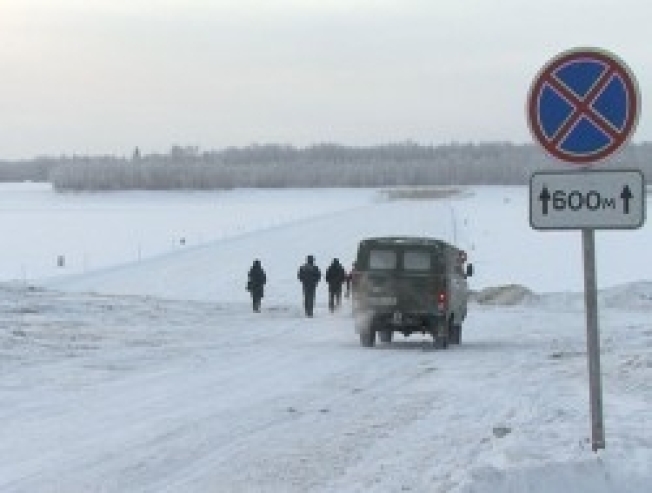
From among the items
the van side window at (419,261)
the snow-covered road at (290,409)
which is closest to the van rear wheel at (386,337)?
the snow-covered road at (290,409)

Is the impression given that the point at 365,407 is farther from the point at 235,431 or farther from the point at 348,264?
the point at 348,264

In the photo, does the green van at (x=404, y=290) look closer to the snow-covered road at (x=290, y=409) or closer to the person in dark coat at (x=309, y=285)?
the snow-covered road at (x=290, y=409)

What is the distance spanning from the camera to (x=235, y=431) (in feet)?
38.6

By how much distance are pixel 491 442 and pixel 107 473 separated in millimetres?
3014

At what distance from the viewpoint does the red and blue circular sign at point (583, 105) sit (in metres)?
8.17

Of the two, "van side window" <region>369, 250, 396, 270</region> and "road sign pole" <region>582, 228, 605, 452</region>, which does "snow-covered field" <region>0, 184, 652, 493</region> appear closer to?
"road sign pole" <region>582, 228, 605, 452</region>

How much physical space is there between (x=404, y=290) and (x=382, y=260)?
0.80 m

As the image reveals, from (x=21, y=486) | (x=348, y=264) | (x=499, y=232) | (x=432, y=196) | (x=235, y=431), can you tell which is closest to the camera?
(x=21, y=486)

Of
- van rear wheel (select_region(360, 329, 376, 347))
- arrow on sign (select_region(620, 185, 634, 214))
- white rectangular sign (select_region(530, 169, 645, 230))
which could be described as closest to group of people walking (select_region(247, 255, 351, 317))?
van rear wheel (select_region(360, 329, 376, 347))

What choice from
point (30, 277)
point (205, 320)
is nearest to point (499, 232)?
point (30, 277)

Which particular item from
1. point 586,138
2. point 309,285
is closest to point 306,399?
point 586,138

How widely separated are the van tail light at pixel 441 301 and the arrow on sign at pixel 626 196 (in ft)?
49.4

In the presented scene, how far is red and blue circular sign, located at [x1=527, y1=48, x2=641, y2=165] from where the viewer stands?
8172 mm

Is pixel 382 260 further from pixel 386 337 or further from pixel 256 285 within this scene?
pixel 256 285
